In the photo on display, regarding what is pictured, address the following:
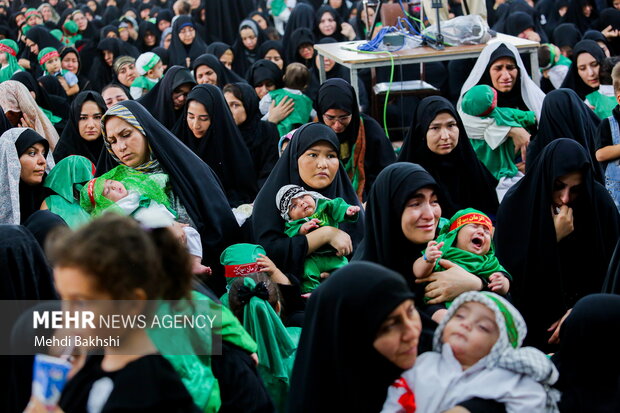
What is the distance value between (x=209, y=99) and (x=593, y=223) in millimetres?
2533

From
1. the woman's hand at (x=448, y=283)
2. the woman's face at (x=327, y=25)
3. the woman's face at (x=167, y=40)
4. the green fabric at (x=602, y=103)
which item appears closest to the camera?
the woman's hand at (x=448, y=283)

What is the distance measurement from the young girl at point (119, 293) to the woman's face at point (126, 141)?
195cm

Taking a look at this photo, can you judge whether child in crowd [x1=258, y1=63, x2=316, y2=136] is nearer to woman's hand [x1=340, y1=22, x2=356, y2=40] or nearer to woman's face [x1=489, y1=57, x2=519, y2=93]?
woman's face [x1=489, y1=57, x2=519, y2=93]

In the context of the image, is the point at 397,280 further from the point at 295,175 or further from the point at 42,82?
the point at 42,82

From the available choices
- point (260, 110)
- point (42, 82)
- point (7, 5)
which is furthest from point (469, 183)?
point (7, 5)

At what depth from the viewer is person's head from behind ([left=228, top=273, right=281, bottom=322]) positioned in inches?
108

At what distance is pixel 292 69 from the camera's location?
6.50m

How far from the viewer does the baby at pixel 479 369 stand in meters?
2.09

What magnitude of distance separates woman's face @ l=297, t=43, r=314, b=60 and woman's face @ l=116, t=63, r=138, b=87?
1895 mm

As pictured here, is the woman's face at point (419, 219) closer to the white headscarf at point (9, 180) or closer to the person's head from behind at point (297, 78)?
the white headscarf at point (9, 180)

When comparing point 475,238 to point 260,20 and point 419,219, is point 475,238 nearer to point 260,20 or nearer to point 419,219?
point 419,219

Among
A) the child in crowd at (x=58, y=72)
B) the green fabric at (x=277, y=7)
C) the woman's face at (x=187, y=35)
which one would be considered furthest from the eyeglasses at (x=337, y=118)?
the green fabric at (x=277, y=7)

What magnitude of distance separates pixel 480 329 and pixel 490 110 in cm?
317

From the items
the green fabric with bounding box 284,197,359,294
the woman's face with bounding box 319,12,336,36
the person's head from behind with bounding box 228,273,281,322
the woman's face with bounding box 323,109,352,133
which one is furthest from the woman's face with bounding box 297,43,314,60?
the person's head from behind with bounding box 228,273,281,322
